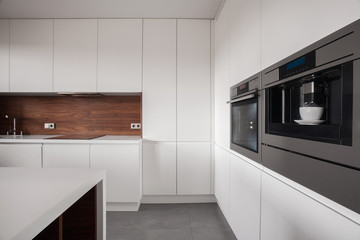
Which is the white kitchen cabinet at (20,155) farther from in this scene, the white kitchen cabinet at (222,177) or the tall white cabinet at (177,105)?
the white kitchen cabinet at (222,177)

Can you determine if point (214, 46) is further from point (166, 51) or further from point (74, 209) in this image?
point (74, 209)

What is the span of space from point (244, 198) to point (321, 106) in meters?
1.03

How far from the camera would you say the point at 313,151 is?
0.77 metres

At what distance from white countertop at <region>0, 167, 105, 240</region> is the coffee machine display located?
964mm

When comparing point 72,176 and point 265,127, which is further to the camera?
point 265,127

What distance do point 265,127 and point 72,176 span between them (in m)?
1.11

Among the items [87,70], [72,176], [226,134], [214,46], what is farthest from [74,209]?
[214,46]

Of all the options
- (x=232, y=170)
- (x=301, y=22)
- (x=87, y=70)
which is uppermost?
(x=87, y=70)

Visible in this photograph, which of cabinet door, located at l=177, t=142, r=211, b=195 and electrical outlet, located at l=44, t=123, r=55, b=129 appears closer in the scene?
cabinet door, located at l=177, t=142, r=211, b=195

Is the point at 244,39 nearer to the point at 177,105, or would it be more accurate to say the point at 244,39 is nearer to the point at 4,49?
the point at 177,105

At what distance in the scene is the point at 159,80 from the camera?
106 inches

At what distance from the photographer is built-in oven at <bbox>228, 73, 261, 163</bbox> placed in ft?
4.32

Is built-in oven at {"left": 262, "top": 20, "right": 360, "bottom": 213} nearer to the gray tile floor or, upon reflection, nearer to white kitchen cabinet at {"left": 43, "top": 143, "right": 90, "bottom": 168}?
the gray tile floor

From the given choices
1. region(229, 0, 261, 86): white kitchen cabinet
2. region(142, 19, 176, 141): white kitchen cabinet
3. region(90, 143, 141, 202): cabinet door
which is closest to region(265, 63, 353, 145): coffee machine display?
region(229, 0, 261, 86): white kitchen cabinet
